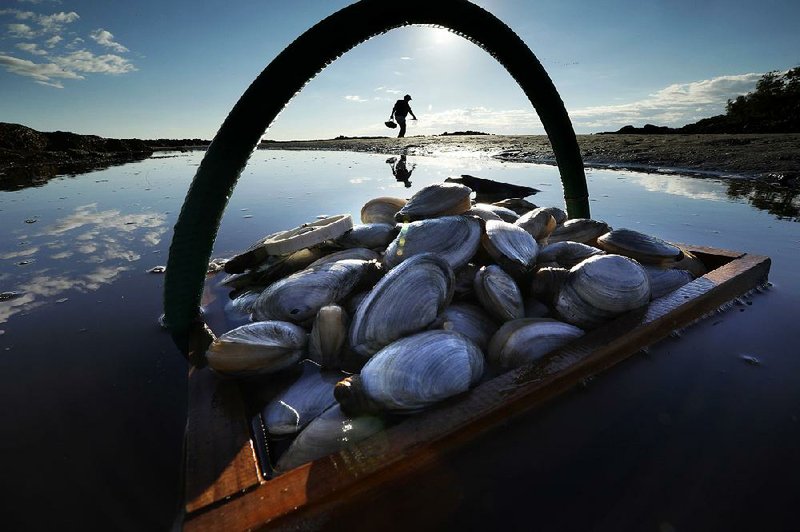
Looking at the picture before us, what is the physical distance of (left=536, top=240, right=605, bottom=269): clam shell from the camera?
2.57m

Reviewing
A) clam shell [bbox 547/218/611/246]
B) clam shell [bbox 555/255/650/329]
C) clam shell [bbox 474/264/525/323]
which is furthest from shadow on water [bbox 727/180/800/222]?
clam shell [bbox 474/264/525/323]

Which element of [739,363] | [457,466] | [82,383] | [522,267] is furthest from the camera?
[522,267]

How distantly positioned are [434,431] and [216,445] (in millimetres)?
693

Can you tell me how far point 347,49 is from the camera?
2.14m

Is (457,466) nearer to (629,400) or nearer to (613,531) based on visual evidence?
(613,531)

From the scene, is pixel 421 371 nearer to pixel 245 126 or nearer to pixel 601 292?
pixel 601 292

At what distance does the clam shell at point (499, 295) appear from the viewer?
2.08 metres

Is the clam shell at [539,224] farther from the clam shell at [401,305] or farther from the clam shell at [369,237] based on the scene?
Result: the clam shell at [401,305]

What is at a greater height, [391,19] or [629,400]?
[391,19]

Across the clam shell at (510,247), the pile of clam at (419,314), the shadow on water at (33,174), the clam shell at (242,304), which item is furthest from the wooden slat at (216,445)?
the shadow on water at (33,174)

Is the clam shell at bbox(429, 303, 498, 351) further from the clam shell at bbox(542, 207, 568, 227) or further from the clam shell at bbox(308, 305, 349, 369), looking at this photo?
the clam shell at bbox(542, 207, 568, 227)

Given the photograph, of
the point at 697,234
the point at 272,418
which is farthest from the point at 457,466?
the point at 697,234

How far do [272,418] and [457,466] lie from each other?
29.3 inches

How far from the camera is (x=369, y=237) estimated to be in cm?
306
